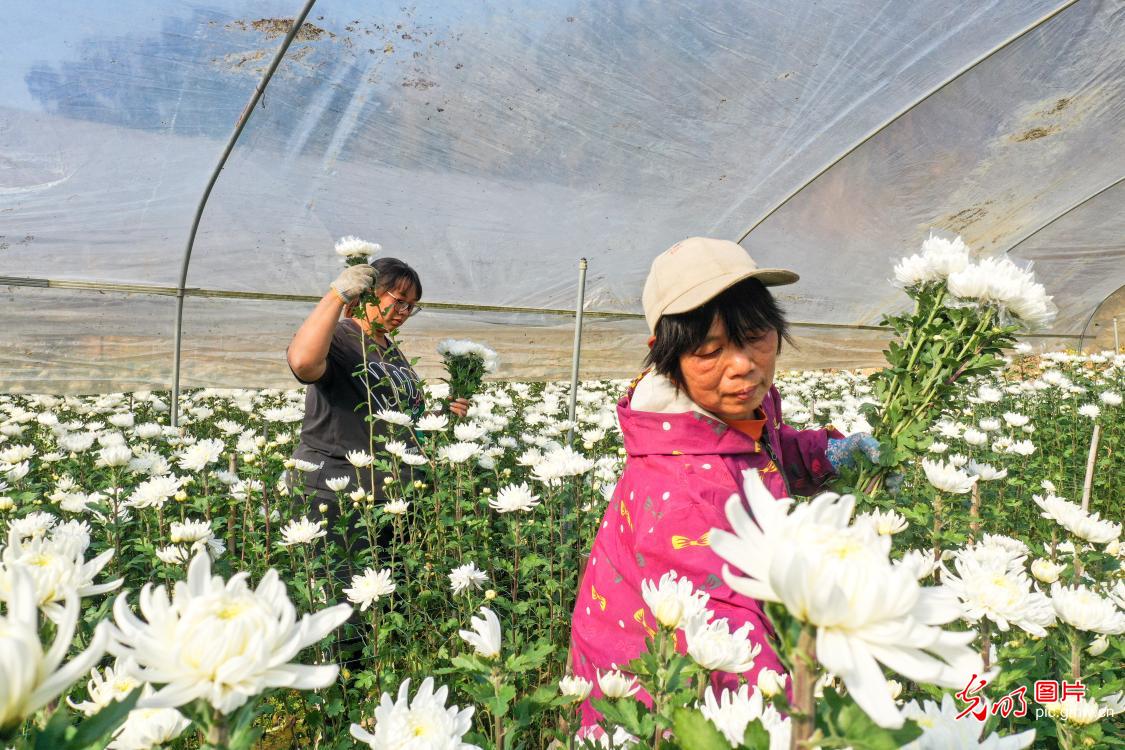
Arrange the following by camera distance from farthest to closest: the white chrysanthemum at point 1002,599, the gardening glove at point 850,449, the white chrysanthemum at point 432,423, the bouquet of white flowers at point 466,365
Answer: the bouquet of white flowers at point 466,365, the white chrysanthemum at point 432,423, the gardening glove at point 850,449, the white chrysanthemum at point 1002,599

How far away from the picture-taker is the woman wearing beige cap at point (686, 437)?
4.88ft

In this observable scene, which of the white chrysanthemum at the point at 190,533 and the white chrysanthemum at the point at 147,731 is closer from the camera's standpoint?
the white chrysanthemum at the point at 147,731

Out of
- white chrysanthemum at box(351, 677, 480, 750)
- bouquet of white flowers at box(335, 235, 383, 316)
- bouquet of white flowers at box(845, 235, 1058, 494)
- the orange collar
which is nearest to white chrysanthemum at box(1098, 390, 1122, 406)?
bouquet of white flowers at box(845, 235, 1058, 494)

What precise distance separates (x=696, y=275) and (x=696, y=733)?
1.18 meters

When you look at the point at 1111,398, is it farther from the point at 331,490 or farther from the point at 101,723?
the point at 101,723

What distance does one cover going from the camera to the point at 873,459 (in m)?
1.60

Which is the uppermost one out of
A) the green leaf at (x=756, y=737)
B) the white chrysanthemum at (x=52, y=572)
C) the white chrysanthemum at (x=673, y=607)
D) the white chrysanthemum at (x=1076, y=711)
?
the green leaf at (x=756, y=737)

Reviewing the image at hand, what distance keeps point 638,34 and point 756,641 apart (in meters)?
4.58

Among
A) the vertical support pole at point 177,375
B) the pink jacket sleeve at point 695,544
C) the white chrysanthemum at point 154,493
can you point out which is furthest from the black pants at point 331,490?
the vertical support pole at point 177,375

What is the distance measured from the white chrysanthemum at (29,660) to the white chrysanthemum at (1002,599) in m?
1.27

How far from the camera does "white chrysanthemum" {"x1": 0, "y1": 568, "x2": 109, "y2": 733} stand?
44 centimetres

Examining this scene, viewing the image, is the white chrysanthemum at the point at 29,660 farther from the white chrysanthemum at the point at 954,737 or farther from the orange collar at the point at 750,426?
the orange collar at the point at 750,426

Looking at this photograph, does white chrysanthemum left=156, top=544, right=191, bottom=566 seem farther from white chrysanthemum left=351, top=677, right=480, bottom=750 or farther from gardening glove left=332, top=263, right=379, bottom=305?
white chrysanthemum left=351, top=677, right=480, bottom=750

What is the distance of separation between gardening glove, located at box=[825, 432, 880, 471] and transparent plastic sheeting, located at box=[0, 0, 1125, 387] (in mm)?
3849
